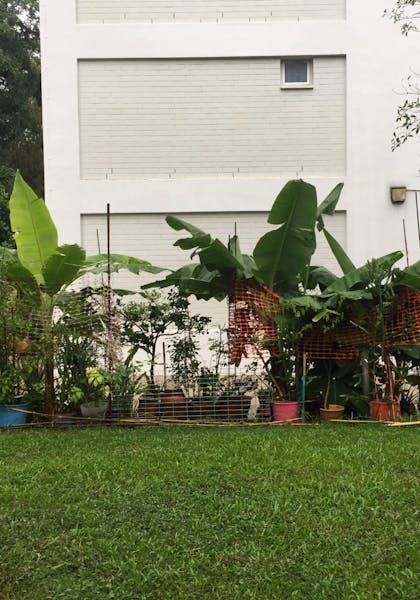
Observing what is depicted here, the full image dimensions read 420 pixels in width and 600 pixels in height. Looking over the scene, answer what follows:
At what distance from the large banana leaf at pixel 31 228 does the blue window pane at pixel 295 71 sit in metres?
6.71

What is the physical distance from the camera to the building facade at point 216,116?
11.1 m

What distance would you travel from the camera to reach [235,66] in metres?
11.2

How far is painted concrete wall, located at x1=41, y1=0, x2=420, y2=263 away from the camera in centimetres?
1105

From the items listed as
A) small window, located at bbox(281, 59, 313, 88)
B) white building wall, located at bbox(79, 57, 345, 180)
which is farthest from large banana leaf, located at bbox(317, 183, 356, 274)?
small window, located at bbox(281, 59, 313, 88)

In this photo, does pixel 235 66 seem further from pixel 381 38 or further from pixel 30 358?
pixel 30 358

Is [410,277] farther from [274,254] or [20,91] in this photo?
[20,91]

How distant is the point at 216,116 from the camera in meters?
11.2

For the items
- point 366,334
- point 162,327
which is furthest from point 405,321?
point 162,327

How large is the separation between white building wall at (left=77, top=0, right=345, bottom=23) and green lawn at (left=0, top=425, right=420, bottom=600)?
29.1ft

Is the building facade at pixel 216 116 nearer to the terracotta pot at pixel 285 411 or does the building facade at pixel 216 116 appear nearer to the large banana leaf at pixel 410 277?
the large banana leaf at pixel 410 277

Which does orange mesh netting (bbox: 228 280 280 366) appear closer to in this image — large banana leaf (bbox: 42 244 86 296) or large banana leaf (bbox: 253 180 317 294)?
large banana leaf (bbox: 253 180 317 294)

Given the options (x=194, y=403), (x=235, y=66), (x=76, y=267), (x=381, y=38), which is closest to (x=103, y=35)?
(x=235, y=66)

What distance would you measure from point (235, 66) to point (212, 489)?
30.3 ft

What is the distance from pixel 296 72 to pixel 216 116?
6.12 ft
